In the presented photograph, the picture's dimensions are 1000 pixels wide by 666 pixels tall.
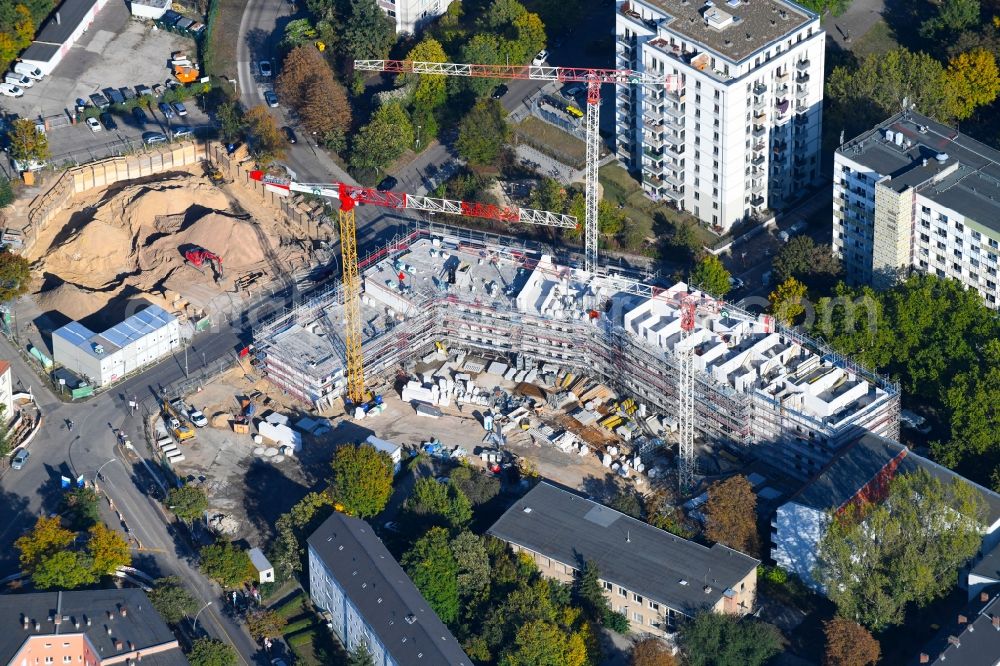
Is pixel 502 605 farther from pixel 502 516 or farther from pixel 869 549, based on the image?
pixel 869 549

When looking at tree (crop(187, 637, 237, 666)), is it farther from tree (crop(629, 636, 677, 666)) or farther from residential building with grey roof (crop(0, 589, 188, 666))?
tree (crop(629, 636, 677, 666))

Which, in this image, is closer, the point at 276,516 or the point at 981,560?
the point at 981,560

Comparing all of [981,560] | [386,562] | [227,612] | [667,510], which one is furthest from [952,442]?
[227,612]

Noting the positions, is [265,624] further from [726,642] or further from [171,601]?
[726,642]

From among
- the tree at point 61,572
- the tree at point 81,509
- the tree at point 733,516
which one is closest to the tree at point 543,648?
the tree at point 733,516

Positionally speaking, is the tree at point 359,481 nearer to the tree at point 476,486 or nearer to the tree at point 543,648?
the tree at point 476,486

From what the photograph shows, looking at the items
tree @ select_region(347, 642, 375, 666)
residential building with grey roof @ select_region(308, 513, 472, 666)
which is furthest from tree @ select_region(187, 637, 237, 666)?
tree @ select_region(347, 642, 375, 666)
